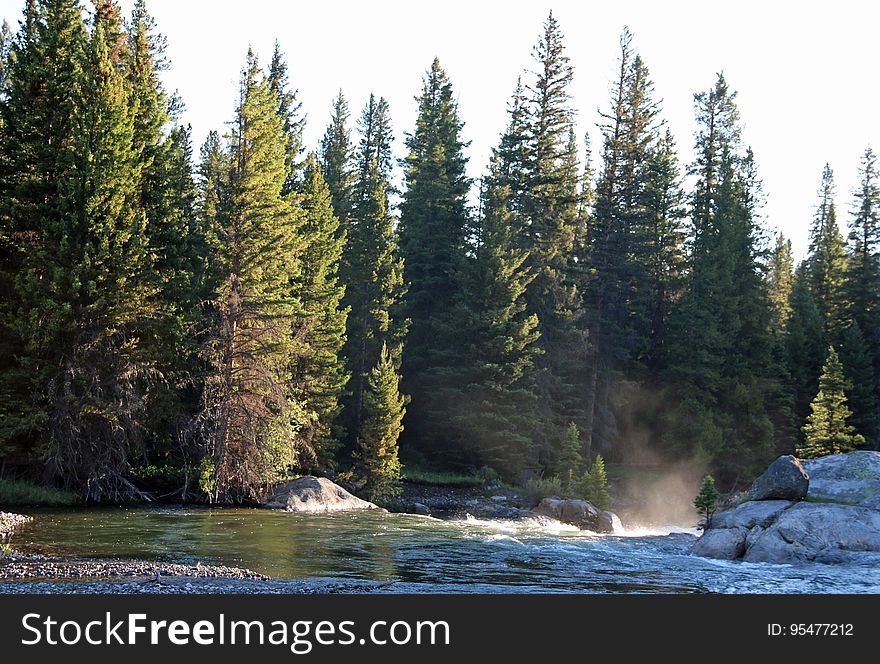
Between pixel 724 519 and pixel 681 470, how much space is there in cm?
3220

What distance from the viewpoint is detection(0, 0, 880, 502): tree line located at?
2975cm

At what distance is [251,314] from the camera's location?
109 feet

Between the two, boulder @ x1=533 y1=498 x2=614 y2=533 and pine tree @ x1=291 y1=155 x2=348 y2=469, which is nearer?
boulder @ x1=533 y1=498 x2=614 y2=533

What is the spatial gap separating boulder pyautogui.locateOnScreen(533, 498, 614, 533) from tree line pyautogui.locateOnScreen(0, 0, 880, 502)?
766 centimetres

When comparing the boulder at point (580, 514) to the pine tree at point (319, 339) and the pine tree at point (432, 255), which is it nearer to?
the pine tree at point (319, 339)

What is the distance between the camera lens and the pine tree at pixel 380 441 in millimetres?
38625

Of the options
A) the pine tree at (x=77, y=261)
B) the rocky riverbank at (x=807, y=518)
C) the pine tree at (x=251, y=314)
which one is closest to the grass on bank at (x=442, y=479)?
the pine tree at (x=251, y=314)

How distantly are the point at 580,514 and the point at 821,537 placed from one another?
15.4 m

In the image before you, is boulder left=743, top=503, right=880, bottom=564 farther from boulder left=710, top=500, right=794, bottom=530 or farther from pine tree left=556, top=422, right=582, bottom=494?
pine tree left=556, top=422, right=582, bottom=494

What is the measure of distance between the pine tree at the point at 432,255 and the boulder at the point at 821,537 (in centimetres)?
2853

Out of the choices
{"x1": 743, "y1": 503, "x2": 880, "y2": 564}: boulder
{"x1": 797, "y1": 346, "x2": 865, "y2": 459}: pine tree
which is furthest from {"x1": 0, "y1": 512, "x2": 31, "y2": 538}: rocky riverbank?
{"x1": 797, "y1": 346, "x2": 865, "y2": 459}: pine tree

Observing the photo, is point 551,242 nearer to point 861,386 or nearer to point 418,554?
point 861,386
